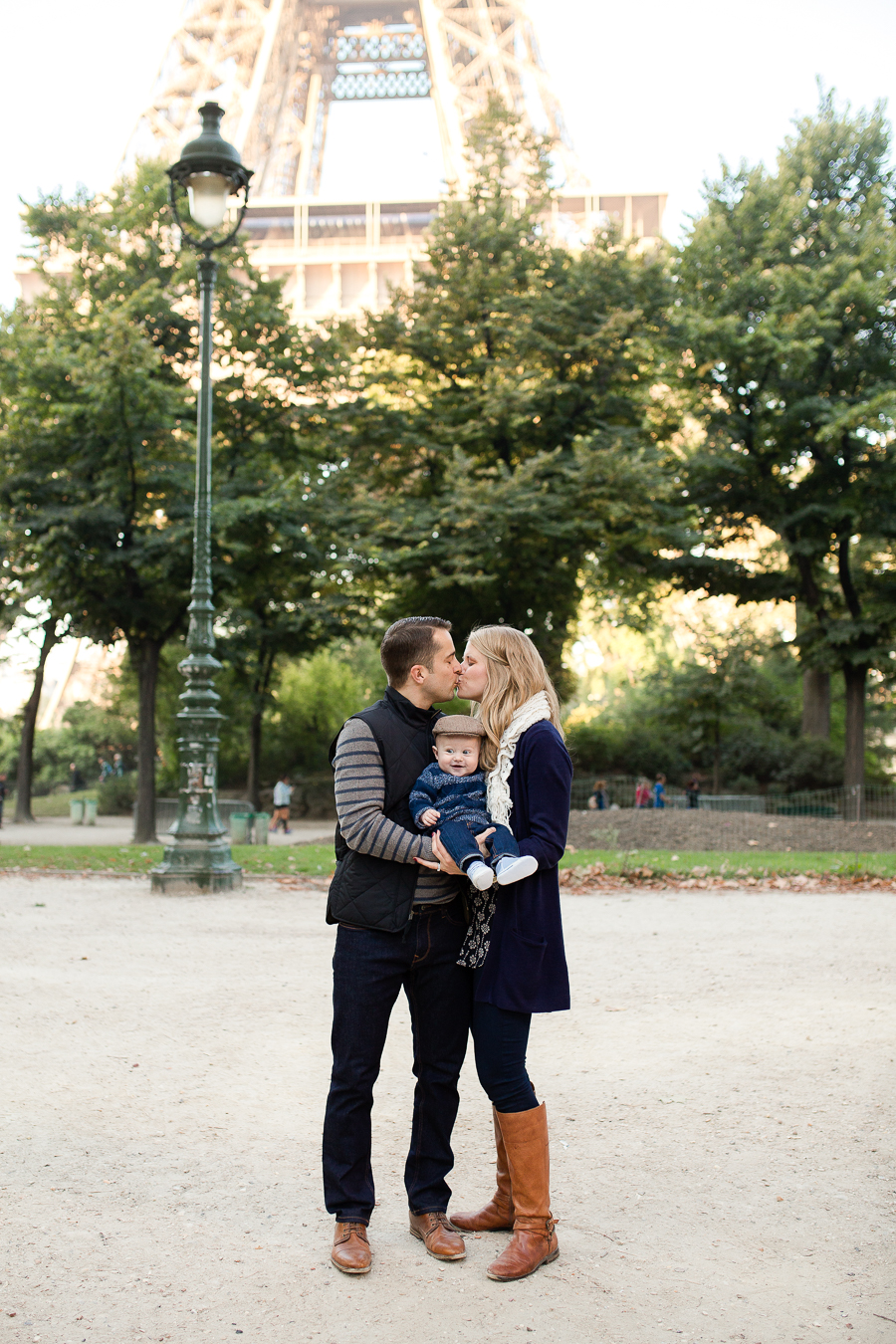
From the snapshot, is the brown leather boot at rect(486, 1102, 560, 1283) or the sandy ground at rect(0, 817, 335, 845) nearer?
the brown leather boot at rect(486, 1102, 560, 1283)

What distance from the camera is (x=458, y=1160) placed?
169 inches

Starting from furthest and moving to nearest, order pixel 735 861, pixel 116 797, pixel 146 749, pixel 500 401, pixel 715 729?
pixel 116 797
pixel 715 729
pixel 500 401
pixel 146 749
pixel 735 861

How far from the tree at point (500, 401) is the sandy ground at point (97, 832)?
17.7 ft

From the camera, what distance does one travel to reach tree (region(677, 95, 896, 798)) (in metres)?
23.8

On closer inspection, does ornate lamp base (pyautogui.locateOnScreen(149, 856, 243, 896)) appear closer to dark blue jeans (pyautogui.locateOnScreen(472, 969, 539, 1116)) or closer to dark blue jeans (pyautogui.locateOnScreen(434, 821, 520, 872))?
dark blue jeans (pyautogui.locateOnScreen(472, 969, 539, 1116))

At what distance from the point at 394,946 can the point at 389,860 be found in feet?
0.87

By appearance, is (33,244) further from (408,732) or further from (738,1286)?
(738,1286)

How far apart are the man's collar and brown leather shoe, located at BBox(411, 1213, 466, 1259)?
4.93ft

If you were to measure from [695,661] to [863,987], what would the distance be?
26.0m

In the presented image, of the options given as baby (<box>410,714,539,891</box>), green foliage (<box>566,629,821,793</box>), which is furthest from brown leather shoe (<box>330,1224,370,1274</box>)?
green foliage (<box>566,629,821,793</box>)

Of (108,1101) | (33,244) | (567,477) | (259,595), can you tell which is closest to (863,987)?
(108,1101)

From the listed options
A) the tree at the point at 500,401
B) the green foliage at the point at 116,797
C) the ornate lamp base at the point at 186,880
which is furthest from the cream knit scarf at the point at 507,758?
the green foliage at the point at 116,797

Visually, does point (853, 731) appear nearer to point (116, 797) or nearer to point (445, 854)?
point (116, 797)

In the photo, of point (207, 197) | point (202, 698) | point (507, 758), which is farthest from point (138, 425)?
point (507, 758)
